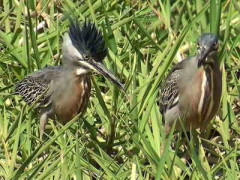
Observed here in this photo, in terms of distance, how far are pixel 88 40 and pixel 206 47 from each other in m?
0.70

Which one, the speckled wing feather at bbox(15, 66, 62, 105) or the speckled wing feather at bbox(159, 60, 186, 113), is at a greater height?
the speckled wing feather at bbox(15, 66, 62, 105)

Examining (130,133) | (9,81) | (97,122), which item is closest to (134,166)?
(130,133)

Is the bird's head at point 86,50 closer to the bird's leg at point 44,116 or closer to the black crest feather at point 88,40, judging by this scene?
the black crest feather at point 88,40

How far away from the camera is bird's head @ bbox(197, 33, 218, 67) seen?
4.85 metres

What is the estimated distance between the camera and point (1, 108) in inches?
213

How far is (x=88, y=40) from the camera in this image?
199 inches

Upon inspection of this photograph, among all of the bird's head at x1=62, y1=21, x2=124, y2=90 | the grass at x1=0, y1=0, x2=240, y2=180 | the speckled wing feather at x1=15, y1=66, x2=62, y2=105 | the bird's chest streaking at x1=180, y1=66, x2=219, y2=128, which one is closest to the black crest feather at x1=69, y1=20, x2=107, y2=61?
the bird's head at x1=62, y1=21, x2=124, y2=90

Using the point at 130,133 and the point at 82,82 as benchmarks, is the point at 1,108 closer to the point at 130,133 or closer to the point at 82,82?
the point at 82,82

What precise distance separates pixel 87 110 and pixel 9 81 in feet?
2.02

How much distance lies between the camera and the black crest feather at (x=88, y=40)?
196 inches

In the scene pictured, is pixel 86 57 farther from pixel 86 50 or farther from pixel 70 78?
pixel 70 78

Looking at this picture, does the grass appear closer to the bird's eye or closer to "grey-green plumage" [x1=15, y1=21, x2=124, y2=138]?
"grey-green plumage" [x1=15, y1=21, x2=124, y2=138]

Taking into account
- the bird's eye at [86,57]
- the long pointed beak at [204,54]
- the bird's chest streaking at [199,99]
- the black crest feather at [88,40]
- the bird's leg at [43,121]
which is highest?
the black crest feather at [88,40]

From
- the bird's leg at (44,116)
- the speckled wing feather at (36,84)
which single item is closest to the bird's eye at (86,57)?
the speckled wing feather at (36,84)
